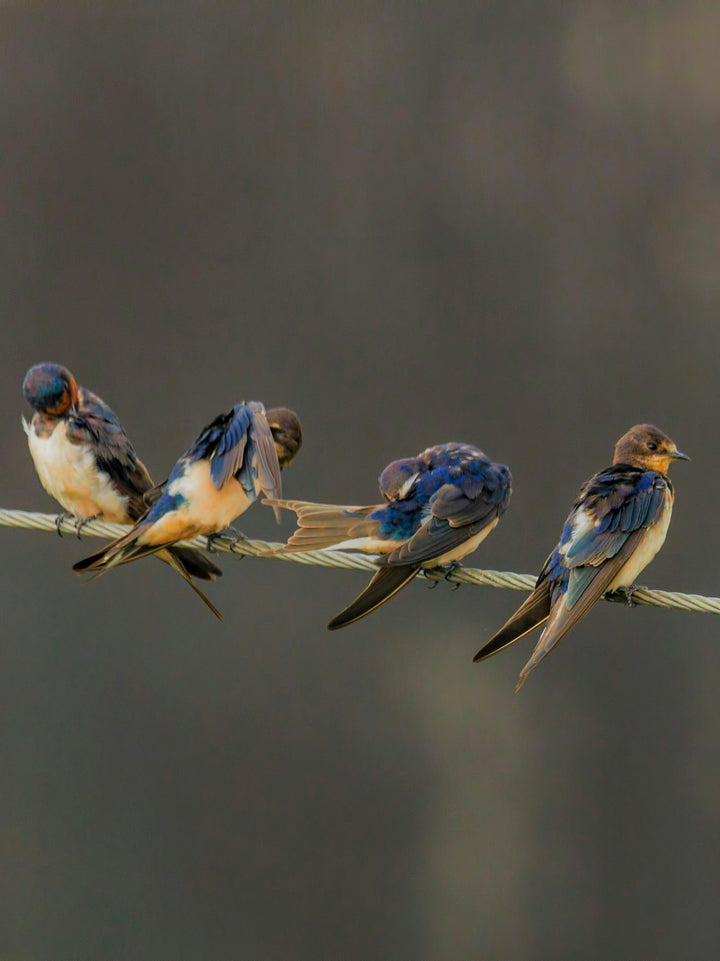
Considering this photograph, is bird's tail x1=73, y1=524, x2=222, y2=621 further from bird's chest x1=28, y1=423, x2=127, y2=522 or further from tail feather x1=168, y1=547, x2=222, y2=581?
bird's chest x1=28, y1=423, x2=127, y2=522

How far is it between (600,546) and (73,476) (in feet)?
3.55

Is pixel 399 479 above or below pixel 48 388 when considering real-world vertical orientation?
below

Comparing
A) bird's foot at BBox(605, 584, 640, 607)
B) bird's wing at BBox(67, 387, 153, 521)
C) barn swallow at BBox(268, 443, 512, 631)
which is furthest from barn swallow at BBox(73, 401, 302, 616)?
bird's foot at BBox(605, 584, 640, 607)

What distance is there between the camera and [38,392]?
2750 mm

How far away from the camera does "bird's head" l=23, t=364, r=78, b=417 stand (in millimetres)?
2750

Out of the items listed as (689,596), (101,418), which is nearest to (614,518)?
(689,596)

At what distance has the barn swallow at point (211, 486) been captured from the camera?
8.13 ft

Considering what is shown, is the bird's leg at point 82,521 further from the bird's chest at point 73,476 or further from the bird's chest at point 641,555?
the bird's chest at point 641,555

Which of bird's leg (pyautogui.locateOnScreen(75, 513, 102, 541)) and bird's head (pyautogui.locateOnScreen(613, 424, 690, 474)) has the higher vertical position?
bird's head (pyautogui.locateOnScreen(613, 424, 690, 474))

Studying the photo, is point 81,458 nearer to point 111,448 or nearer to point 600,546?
point 111,448

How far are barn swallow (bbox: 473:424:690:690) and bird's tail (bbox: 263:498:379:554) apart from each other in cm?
35

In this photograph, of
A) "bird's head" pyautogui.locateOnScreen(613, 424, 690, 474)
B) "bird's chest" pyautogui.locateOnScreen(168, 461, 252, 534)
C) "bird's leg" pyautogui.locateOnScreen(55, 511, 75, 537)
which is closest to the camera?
"bird's chest" pyautogui.locateOnScreen(168, 461, 252, 534)

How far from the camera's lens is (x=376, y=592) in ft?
7.92

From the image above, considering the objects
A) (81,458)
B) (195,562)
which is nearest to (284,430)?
(195,562)
